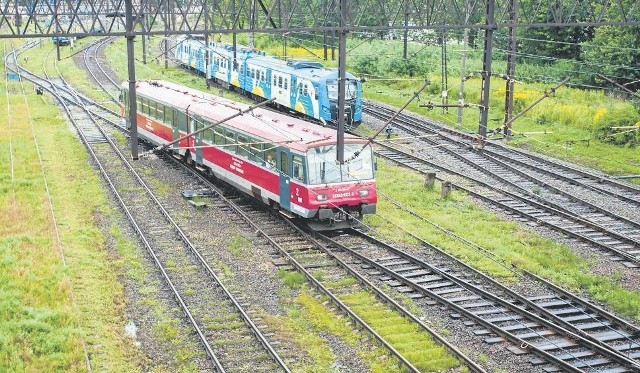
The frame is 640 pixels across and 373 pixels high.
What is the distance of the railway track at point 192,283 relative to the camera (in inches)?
547

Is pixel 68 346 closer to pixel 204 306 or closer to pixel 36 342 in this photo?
pixel 36 342

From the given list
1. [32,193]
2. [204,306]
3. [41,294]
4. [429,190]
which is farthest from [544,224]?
[32,193]

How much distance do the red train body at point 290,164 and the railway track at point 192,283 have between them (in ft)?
7.72

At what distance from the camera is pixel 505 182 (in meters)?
26.7

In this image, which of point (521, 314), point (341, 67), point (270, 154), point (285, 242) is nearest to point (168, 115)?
point (270, 154)

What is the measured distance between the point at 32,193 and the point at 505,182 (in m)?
14.7

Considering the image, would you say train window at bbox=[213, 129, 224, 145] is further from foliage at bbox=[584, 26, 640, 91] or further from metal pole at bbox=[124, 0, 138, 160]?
foliage at bbox=[584, 26, 640, 91]

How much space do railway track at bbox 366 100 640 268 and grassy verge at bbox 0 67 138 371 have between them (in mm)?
9669

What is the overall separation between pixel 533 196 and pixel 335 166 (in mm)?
7522

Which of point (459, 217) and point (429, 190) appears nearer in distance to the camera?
point (459, 217)

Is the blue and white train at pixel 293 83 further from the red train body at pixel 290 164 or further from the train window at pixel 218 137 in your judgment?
the red train body at pixel 290 164

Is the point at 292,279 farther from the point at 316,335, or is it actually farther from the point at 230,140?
the point at 230,140

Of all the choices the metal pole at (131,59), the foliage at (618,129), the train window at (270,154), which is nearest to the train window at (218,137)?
the train window at (270,154)

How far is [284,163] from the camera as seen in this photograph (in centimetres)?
2084
